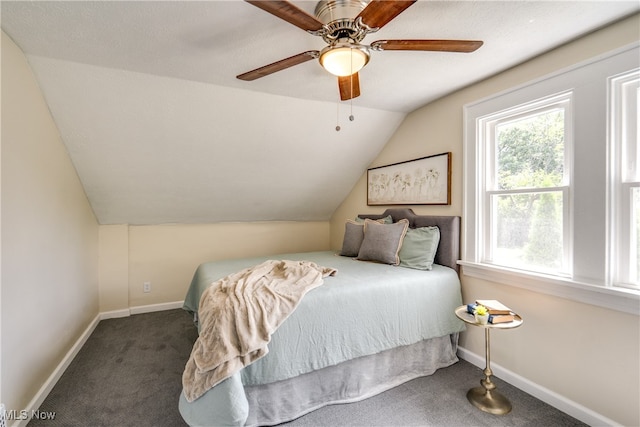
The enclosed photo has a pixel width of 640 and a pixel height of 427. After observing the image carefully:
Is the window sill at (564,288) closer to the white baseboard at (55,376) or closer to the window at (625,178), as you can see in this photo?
the window at (625,178)

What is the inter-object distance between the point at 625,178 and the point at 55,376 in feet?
13.0

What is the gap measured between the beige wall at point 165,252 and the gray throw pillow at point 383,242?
1.80 m

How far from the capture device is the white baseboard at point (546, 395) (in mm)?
1646

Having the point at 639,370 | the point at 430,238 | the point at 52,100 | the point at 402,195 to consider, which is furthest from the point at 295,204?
the point at 639,370

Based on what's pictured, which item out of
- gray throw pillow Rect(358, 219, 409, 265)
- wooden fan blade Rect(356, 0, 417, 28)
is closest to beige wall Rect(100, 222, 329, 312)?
gray throw pillow Rect(358, 219, 409, 265)

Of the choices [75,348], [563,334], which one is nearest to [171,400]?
[75,348]

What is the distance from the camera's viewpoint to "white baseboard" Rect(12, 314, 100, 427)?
1715mm

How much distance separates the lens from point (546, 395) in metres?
1.86

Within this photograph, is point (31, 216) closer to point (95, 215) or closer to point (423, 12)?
point (95, 215)

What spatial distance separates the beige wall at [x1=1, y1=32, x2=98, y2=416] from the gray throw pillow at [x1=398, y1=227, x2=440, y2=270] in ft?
8.81

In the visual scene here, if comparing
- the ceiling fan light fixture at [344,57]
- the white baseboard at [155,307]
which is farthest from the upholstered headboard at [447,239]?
the white baseboard at [155,307]

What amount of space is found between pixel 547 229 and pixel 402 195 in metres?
1.37

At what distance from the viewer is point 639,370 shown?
151 centimetres

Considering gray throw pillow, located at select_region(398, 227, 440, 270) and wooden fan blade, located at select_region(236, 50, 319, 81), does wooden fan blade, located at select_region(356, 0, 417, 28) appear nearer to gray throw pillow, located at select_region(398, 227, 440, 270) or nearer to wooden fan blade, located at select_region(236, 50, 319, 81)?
wooden fan blade, located at select_region(236, 50, 319, 81)
